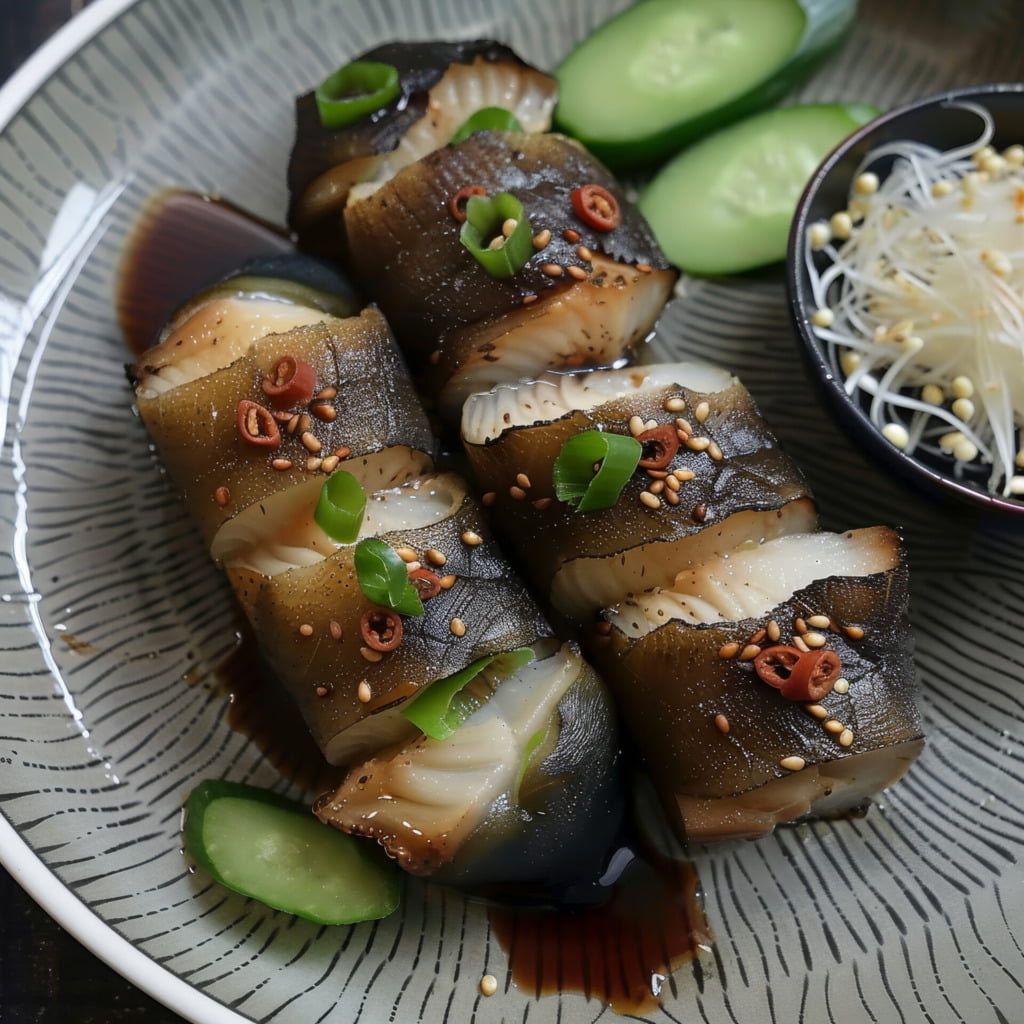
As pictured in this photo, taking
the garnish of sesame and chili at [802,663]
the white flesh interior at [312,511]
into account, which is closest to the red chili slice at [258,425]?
the white flesh interior at [312,511]

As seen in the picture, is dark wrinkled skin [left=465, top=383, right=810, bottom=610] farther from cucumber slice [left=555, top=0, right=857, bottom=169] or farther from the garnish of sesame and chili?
cucumber slice [left=555, top=0, right=857, bottom=169]

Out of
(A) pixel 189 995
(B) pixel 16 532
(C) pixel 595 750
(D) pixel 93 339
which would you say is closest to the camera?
(A) pixel 189 995

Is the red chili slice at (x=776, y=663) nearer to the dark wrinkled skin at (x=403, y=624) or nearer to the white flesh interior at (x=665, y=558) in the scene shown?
the white flesh interior at (x=665, y=558)

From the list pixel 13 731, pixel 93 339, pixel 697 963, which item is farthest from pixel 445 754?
pixel 93 339

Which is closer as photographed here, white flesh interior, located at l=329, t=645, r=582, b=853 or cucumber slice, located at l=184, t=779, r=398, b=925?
white flesh interior, located at l=329, t=645, r=582, b=853

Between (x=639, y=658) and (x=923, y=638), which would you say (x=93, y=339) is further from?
(x=923, y=638)

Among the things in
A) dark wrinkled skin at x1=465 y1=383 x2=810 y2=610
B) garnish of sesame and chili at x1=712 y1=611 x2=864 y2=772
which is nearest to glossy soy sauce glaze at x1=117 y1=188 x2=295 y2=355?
dark wrinkled skin at x1=465 y1=383 x2=810 y2=610
